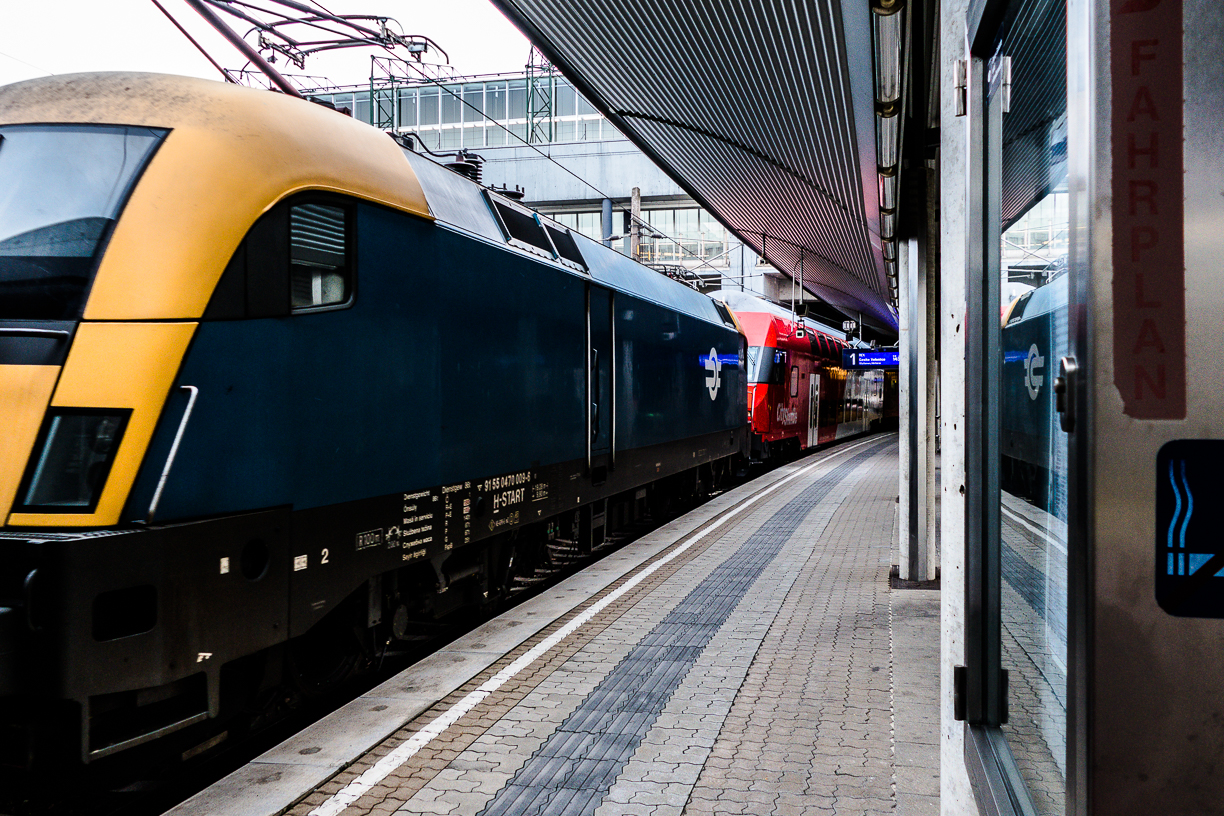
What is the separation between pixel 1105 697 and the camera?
115 cm

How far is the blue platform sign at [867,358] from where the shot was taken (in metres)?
29.2

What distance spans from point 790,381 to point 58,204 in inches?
736

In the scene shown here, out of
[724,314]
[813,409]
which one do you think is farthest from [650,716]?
[813,409]

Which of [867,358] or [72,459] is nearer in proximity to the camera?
[72,459]

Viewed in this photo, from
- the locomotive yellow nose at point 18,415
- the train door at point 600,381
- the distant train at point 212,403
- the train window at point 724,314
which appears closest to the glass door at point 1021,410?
the distant train at point 212,403

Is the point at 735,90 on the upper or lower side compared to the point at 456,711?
upper

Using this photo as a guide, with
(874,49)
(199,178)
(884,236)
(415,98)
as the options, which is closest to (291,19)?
(199,178)

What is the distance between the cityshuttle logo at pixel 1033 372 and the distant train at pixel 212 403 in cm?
318

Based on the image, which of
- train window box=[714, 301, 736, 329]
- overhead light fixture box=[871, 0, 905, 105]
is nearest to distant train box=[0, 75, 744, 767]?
overhead light fixture box=[871, 0, 905, 105]

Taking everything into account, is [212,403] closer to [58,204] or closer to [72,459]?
[72,459]

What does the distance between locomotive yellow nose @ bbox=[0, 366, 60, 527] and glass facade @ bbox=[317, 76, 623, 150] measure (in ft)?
123

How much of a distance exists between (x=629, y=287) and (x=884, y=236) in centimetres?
401

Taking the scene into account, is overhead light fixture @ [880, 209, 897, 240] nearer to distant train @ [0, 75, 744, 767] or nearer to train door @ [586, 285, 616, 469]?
train door @ [586, 285, 616, 469]

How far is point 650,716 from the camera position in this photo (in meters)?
4.72
